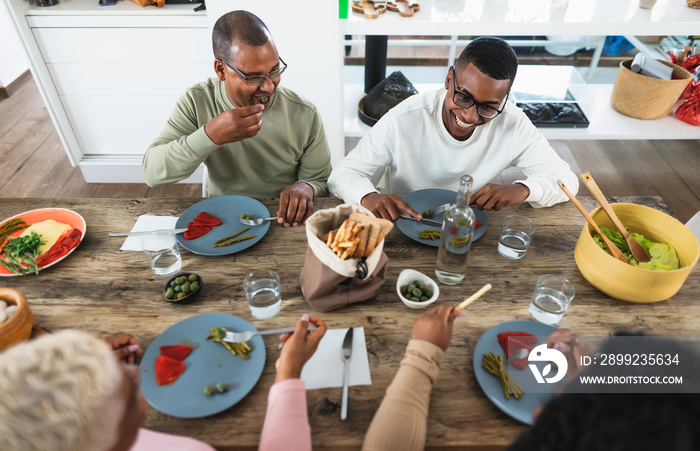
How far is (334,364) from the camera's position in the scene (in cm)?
102

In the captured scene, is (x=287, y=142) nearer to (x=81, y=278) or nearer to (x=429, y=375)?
(x=81, y=278)

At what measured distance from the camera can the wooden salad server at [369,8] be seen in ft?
7.46

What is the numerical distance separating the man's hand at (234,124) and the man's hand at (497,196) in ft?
2.44

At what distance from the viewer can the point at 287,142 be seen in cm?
177

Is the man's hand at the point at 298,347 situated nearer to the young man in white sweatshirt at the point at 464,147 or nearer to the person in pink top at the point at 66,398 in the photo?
the person in pink top at the point at 66,398

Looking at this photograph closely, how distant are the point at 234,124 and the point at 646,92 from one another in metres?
2.49

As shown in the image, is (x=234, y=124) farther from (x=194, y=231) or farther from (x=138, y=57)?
(x=138, y=57)

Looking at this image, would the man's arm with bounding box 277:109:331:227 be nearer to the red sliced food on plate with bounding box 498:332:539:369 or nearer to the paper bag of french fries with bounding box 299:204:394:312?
the paper bag of french fries with bounding box 299:204:394:312

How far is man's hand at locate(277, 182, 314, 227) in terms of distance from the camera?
1.42 metres

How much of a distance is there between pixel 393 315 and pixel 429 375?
0.72 feet

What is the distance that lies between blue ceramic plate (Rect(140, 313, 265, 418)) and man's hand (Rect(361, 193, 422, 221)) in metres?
0.55

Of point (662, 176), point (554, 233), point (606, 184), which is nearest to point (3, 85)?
point (554, 233)

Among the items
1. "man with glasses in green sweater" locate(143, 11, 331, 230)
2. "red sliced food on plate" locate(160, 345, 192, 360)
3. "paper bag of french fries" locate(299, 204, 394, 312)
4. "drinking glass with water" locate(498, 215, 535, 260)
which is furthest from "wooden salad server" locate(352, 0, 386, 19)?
"red sliced food on plate" locate(160, 345, 192, 360)

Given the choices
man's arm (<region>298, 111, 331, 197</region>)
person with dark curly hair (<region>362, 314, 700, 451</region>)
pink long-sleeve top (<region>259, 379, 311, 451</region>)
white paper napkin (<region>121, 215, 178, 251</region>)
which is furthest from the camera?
man's arm (<region>298, 111, 331, 197</region>)
